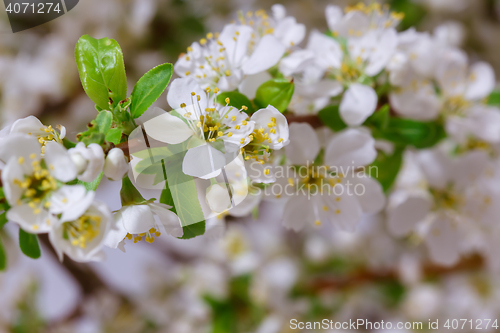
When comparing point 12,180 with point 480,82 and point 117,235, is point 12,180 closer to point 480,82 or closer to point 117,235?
point 117,235

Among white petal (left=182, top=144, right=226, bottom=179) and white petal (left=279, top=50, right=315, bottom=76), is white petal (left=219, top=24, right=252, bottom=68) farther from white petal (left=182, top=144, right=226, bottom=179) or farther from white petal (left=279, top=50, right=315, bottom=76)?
white petal (left=182, top=144, right=226, bottom=179)

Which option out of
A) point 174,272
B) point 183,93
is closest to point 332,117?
point 183,93

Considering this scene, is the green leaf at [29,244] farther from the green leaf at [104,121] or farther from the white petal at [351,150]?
the white petal at [351,150]

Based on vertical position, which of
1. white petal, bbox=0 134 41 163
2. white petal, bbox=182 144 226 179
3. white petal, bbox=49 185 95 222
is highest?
white petal, bbox=0 134 41 163

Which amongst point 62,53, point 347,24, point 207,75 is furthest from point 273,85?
point 62,53

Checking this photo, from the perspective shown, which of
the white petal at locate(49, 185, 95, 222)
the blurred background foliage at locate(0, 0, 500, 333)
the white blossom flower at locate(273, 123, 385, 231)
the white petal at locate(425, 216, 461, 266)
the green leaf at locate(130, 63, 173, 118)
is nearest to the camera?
the white petal at locate(49, 185, 95, 222)

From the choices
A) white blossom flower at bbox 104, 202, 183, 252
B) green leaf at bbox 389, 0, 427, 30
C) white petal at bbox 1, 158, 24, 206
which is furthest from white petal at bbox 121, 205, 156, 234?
green leaf at bbox 389, 0, 427, 30

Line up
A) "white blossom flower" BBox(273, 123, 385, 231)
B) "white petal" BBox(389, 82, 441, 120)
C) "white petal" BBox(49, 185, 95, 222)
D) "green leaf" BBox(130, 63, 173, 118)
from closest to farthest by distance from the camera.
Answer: "white petal" BBox(49, 185, 95, 222) < "green leaf" BBox(130, 63, 173, 118) < "white blossom flower" BBox(273, 123, 385, 231) < "white petal" BBox(389, 82, 441, 120)
